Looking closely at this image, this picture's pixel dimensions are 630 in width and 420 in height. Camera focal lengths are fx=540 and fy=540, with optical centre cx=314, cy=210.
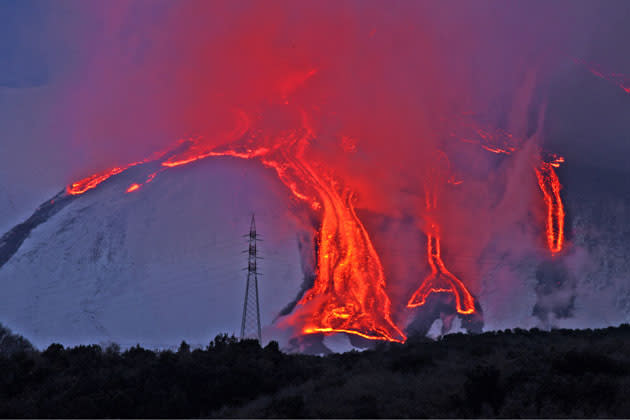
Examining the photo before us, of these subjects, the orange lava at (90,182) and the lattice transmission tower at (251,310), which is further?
the orange lava at (90,182)

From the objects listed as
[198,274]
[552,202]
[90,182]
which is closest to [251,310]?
[198,274]

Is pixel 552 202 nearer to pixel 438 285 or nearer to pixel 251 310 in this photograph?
pixel 438 285

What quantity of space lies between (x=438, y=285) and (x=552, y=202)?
14746 millimetres

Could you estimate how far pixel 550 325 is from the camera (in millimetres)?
35406

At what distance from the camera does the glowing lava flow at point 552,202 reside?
41.7 metres

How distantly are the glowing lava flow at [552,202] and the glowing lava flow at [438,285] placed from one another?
871cm

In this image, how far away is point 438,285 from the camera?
122ft

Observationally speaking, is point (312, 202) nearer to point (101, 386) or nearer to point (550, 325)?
point (550, 325)

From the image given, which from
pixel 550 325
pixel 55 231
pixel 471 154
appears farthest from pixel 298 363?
pixel 471 154

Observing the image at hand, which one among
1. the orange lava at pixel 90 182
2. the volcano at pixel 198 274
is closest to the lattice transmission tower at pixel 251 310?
the volcano at pixel 198 274

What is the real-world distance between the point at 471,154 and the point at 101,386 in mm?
41071

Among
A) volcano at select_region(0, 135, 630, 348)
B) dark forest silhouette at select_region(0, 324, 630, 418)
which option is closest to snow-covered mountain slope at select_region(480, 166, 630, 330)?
volcano at select_region(0, 135, 630, 348)

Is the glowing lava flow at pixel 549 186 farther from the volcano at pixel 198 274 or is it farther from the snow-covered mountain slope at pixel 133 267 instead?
the snow-covered mountain slope at pixel 133 267

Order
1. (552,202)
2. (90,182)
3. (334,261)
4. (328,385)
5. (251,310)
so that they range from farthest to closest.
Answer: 1. (90,182)
2. (552,202)
3. (334,261)
4. (251,310)
5. (328,385)
